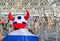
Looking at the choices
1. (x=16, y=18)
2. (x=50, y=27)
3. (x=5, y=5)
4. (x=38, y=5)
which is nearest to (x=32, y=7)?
(x=38, y=5)

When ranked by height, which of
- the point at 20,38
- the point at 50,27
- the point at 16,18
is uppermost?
the point at 16,18

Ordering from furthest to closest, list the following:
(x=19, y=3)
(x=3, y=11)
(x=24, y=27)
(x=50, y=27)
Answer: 1. (x=19, y=3)
2. (x=3, y=11)
3. (x=50, y=27)
4. (x=24, y=27)

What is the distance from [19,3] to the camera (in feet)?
53.4

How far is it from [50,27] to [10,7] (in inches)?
281

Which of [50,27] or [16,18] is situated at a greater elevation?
[16,18]

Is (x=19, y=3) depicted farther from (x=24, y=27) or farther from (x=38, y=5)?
(x=24, y=27)

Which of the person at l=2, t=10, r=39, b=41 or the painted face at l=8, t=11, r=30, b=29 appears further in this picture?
the painted face at l=8, t=11, r=30, b=29

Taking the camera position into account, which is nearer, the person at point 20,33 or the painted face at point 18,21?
the person at point 20,33

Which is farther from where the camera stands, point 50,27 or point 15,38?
point 50,27

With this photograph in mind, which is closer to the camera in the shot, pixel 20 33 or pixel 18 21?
pixel 20 33

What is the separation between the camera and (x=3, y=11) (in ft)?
49.4

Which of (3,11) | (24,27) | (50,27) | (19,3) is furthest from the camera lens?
(19,3)

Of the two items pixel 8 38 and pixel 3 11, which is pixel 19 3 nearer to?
pixel 3 11

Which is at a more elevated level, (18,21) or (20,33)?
(18,21)
